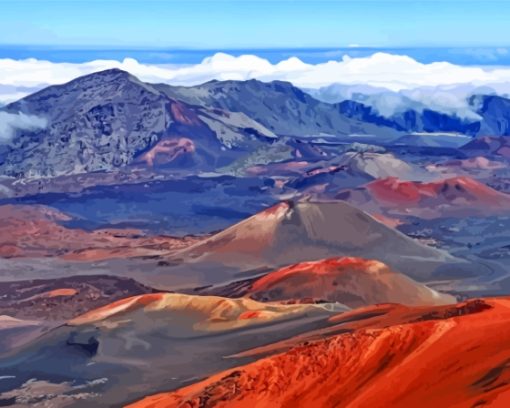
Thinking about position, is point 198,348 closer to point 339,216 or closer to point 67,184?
point 339,216

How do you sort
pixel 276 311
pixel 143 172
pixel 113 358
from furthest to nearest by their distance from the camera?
pixel 143 172, pixel 276 311, pixel 113 358

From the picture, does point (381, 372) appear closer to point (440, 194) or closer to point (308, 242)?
point (308, 242)

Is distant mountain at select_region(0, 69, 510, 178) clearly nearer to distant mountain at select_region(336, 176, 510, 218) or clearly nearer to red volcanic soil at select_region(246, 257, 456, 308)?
distant mountain at select_region(336, 176, 510, 218)

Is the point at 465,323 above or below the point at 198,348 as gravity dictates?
above

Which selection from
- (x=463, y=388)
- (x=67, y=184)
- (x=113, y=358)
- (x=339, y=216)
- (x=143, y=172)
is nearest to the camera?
(x=463, y=388)

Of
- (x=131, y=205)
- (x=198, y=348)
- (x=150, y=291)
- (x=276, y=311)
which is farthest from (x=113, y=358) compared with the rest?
(x=131, y=205)

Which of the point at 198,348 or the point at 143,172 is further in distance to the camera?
the point at 143,172

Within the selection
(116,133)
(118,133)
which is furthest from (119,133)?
(116,133)
